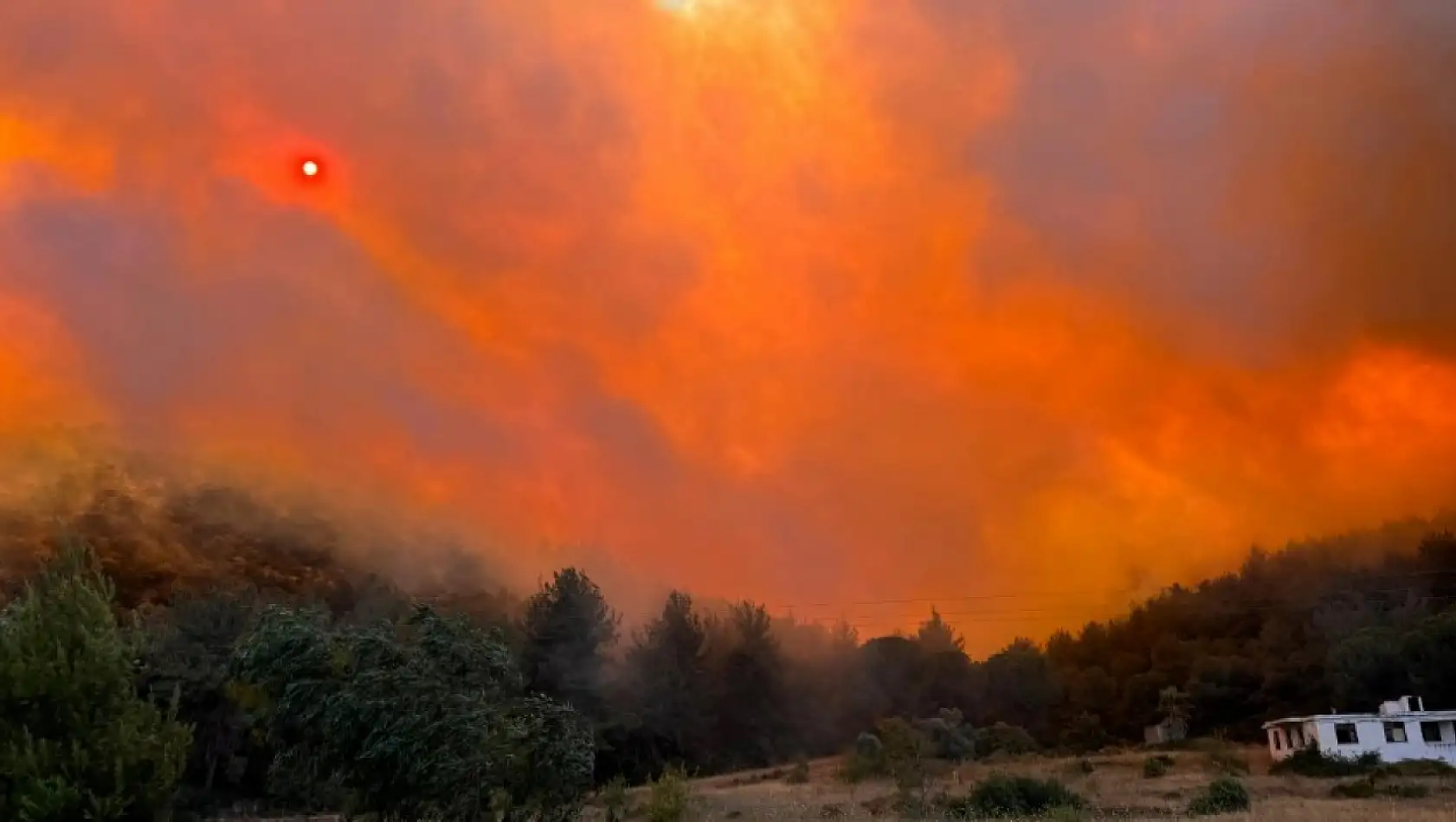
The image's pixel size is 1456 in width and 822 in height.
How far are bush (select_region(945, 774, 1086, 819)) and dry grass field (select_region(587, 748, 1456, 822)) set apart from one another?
57.8 inches

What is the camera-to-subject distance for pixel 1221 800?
40000 mm

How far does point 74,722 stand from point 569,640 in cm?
7218

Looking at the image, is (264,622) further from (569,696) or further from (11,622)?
(569,696)

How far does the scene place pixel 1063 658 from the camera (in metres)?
119

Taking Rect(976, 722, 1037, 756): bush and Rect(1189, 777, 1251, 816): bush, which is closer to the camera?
Rect(1189, 777, 1251, 816): bush

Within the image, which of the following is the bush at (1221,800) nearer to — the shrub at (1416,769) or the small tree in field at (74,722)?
the shrub at (1416,769)

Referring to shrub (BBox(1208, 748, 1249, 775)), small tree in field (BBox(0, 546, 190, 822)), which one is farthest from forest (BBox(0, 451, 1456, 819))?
shrub (BBox(1208, 748, 1249, 775))

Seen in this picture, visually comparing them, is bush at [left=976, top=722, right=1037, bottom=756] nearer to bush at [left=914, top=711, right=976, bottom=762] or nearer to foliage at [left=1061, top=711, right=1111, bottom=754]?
bush at [left=914, top=711, right=976, bottom=762]

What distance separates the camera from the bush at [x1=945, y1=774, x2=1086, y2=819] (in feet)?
138

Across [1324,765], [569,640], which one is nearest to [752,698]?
[569,640]

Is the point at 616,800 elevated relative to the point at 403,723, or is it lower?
lower

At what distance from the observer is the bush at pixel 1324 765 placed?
192 ft

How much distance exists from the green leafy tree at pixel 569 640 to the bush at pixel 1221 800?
52463 millimetres

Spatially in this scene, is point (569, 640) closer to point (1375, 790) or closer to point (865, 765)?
point (865, 765)
